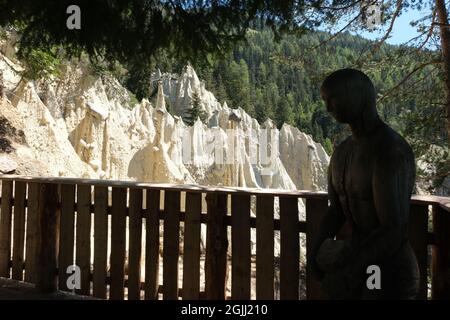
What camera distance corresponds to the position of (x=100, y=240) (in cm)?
404

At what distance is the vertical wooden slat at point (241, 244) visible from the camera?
11.3 feet

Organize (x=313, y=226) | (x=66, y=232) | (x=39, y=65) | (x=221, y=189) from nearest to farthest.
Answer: (x=313, y=226) < (x=221, y=189) < (x=66, y=232) < (x=39, y=65)

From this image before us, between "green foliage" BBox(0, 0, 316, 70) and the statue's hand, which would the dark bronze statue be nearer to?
the statue's hand

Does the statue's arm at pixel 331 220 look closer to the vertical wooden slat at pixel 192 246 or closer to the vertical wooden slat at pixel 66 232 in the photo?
the vertical wooden slat at pixel 192 246

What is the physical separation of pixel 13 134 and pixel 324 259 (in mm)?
10615

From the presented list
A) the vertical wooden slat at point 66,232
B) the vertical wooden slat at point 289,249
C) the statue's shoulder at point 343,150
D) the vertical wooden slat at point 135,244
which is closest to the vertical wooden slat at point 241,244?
the vertical wooden slat at point 289,249

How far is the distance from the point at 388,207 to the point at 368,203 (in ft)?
0.45

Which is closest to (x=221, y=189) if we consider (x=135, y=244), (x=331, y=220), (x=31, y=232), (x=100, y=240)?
(x=135, y=244)

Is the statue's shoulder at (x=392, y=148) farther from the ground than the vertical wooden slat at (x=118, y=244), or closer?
farther from the ground

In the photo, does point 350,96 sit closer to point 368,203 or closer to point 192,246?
point 368,203

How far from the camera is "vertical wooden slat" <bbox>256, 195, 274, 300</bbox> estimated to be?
3387mm

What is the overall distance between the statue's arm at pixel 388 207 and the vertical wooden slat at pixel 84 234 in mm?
2982
